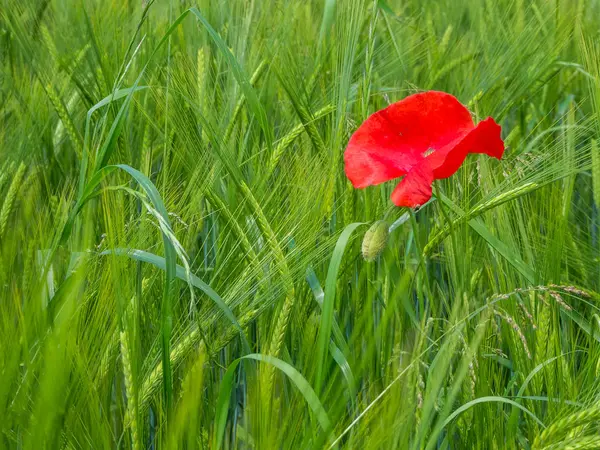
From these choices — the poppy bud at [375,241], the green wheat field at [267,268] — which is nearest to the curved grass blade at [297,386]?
the green wheat field at [267,268]

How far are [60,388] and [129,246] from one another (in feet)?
0.70

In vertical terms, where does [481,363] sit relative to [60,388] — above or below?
below

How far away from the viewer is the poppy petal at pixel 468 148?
2.78ft

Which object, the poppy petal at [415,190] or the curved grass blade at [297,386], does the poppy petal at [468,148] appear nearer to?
the poppy petal at [415,190]

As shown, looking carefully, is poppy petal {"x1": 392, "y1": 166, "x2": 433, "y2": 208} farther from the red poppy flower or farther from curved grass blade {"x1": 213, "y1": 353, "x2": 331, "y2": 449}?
curved grass blade {"x1": 213, "y1": 353, "x2": 331, "y2": 449}

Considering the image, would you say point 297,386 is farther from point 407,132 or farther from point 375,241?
point 407,132

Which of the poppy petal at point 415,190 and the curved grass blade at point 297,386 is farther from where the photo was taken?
the poppy petal at point 415,190

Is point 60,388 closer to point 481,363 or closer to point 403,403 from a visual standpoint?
point 403,403

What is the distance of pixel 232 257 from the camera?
921 mm

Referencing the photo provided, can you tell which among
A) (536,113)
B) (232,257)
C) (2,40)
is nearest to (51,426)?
(232,257)

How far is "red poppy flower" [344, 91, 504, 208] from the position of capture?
86 cm

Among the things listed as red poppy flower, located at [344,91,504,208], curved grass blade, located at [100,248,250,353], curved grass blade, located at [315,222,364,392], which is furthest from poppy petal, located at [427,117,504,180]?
curved grass blade, located at [100,248,250,353]

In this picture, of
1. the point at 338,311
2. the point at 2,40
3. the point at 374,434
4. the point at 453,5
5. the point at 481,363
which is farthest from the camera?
the point at 453,5

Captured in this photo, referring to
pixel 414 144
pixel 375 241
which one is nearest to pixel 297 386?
pixel 375 241
